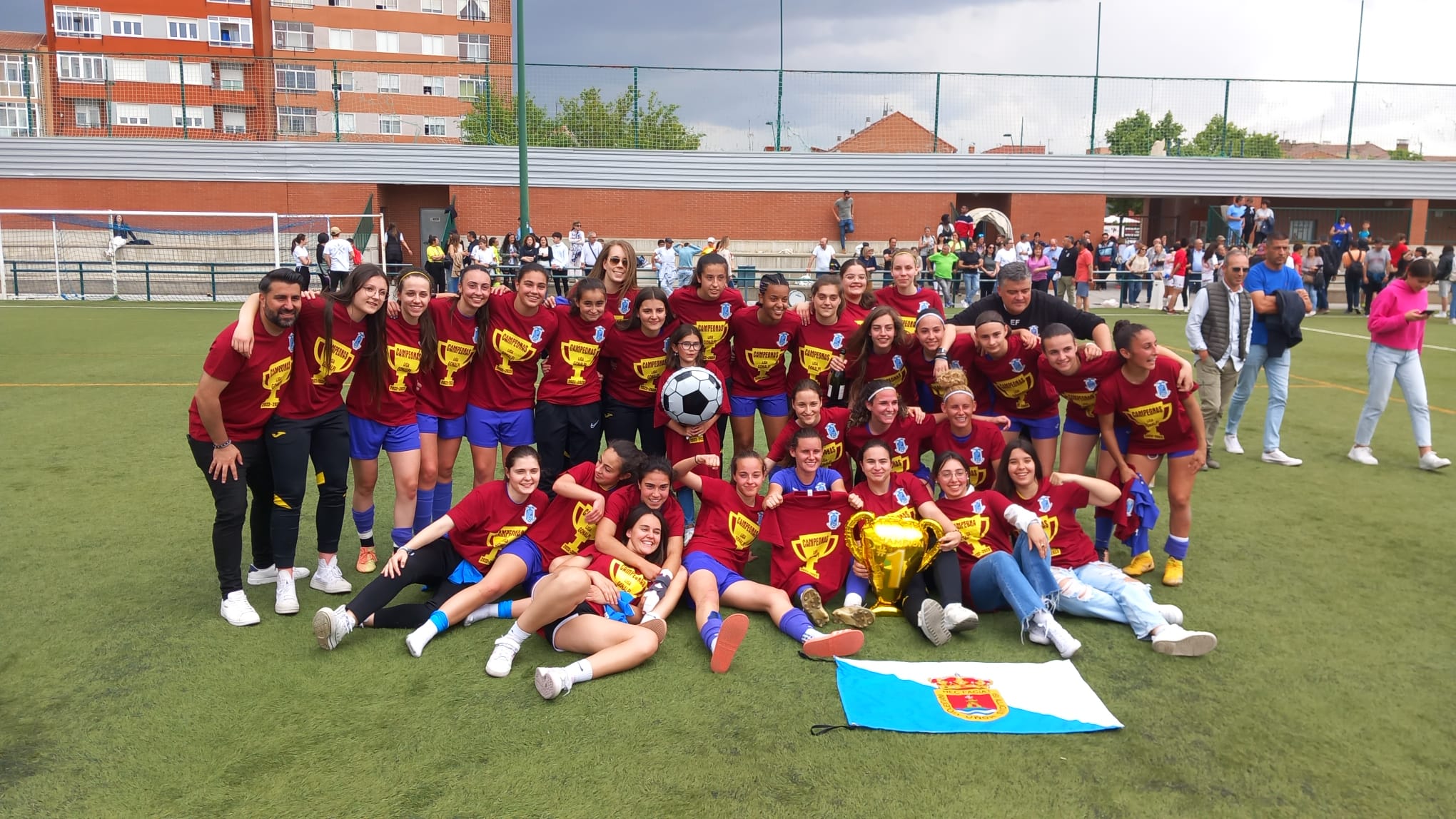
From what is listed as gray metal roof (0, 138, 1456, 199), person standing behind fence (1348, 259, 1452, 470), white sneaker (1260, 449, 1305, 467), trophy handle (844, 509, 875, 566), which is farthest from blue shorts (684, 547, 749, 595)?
gray metal roof (0, 138, 1456, 199)

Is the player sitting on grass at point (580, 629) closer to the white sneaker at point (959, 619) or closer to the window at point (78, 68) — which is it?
the white sneaker at point (959, 619)

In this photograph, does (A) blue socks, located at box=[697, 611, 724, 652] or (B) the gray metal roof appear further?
(B) the gray metal roof

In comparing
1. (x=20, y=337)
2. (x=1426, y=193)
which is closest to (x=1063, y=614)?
(x=20, y=337)

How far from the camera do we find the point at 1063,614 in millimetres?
5141

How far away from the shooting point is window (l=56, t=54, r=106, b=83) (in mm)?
27855

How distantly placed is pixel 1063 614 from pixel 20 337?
16.6 metres

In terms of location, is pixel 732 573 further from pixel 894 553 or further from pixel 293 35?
pixel 293 35

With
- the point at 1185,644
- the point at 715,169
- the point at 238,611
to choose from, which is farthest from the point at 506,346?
the point at 715,169

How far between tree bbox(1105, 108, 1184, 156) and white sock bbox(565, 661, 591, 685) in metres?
29.1

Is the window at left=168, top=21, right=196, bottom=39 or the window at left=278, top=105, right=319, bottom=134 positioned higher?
the window at left=168, top=21, right=196, bottom=39

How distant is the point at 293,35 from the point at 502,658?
184ft

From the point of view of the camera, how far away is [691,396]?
5605mm

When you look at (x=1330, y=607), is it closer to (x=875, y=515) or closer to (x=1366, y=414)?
(x=875, y=515)

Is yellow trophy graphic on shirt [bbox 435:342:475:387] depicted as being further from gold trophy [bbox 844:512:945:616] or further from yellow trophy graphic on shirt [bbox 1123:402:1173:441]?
yellow trophy graphic on shirt [bbox 1123:402:1173:441]
